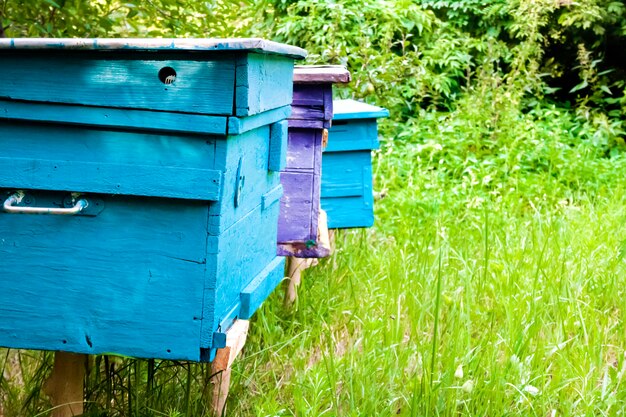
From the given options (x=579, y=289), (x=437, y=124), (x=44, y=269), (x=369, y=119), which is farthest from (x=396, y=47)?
(x=44, y=269)

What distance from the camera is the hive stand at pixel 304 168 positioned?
322cm

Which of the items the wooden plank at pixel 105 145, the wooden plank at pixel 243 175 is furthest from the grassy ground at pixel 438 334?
the wooden plank at pixel 105 145

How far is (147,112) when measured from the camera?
1967 mm

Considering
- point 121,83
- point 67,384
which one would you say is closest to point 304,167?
point 67,384

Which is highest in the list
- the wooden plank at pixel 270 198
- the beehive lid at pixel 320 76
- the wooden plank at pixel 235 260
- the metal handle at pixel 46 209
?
the beehive lid at pixel 320 76

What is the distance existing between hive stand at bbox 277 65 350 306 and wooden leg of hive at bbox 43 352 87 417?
100 centimetres

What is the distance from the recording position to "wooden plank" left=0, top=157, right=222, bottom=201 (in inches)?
77.6

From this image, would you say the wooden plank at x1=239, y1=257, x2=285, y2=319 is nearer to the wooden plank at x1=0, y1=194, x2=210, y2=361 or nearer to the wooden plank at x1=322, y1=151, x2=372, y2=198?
the wooden plank at x1=0, y1=194, x2=210, y2=361

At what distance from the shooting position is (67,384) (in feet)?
8.07

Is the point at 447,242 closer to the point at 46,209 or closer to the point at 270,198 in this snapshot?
the point at 270,198

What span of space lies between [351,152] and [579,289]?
1223 mm

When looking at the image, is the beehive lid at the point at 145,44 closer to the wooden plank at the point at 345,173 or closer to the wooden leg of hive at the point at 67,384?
the wooden leg of hive at the point at 67,384

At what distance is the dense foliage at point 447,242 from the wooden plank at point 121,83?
2.34ft

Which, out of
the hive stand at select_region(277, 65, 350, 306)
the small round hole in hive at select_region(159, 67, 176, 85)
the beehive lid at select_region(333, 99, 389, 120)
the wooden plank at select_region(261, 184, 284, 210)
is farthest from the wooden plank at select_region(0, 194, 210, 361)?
the beehive lid at select_region(333, 99, 389, 120)
